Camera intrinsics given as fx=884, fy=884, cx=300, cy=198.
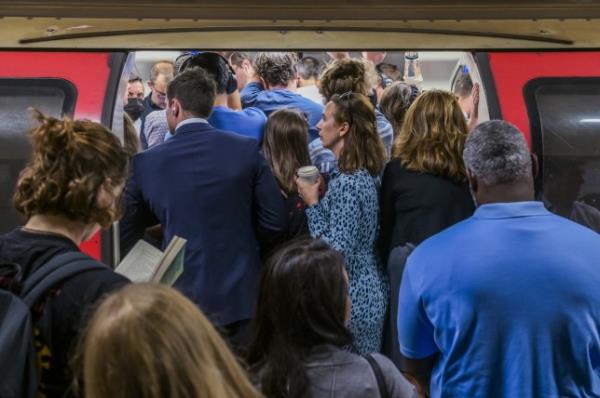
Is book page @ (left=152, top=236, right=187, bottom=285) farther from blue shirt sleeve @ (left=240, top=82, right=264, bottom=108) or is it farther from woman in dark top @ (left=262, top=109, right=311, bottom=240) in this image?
blue shirt sleeve @ (left=240, top=82, right=264, bottom=108)

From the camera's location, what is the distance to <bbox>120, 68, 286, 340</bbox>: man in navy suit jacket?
3.15m

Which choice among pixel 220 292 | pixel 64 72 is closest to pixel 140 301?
pixel 220 292

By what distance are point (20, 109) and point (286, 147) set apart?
1.29m

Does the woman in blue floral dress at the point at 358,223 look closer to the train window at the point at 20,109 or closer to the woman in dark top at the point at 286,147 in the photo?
the woman in dark top at the point at 286,147

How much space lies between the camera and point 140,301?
4.71 feet

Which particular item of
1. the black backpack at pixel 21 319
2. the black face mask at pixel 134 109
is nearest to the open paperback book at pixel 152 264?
the black backpack at pixel 21 319

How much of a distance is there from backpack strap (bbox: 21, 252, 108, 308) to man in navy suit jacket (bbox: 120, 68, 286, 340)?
3.76 feet

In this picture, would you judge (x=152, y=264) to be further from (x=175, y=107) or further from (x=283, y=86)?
(x=283, y=86)

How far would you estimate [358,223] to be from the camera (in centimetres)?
358

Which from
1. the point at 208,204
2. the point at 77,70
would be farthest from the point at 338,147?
the point at 77,70

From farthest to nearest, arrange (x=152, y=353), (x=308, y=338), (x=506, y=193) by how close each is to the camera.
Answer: (x=506, y=193) < (x=308, y=338) < (x=152, y=353)

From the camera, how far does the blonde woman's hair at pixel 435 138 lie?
356cm

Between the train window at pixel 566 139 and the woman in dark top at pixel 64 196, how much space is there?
240 cm

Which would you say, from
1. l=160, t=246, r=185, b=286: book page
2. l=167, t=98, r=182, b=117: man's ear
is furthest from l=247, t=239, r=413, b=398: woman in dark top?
l=167, t=98, r=182, b=117: man's ear
